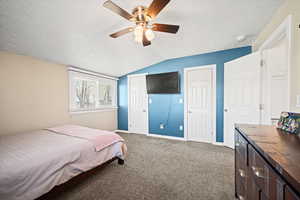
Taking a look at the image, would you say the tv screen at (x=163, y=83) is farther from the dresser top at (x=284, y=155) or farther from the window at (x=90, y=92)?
the dresser top at (x=284, y=155)

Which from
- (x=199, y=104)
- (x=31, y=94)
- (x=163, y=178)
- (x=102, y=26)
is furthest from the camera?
(x=199, y=104)

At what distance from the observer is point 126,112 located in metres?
4.46

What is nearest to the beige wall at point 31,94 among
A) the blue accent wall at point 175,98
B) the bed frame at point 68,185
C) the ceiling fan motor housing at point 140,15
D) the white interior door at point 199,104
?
the bed frame at point 68,185

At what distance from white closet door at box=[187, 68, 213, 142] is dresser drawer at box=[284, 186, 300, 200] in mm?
2941

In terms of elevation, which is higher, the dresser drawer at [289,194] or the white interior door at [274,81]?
the white interior door at [274,81]

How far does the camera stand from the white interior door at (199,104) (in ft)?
10.7

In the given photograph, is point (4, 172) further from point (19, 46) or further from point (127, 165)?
point (19, 46)

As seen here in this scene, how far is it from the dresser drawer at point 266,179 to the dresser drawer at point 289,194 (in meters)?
0.02

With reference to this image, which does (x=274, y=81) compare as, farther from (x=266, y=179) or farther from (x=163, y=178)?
(x=163, y=178)

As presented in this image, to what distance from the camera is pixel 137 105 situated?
4.28 m

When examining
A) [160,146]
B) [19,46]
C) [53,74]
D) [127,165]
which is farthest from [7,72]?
[160,146]

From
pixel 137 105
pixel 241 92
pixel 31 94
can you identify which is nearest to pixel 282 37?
pixel 241 92

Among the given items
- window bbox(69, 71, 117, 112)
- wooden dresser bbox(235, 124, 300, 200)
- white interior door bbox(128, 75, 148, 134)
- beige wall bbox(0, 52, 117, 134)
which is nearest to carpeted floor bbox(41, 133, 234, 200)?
wooden dresser bbox(235, 124, 300, 200)

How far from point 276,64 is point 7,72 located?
4.68m
